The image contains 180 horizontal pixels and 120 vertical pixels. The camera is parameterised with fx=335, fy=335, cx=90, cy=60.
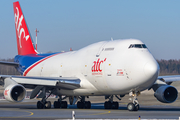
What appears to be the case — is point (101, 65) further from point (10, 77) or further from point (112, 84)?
point (10, 77)

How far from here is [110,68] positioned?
79.7 feet

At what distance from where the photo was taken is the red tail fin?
37.3 m

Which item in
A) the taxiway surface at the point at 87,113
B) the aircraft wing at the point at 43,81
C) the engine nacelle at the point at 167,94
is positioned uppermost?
the aircraft wing at the point at 43,81

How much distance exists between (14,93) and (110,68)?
299 inches

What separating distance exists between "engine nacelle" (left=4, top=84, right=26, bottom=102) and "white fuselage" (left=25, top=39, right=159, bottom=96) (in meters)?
4.16

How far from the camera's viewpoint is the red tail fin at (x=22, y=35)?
37344mm

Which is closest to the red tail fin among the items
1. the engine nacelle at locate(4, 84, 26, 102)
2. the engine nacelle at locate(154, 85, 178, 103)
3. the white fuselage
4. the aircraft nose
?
the white fuselage

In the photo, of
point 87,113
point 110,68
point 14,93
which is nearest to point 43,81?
point 14,93

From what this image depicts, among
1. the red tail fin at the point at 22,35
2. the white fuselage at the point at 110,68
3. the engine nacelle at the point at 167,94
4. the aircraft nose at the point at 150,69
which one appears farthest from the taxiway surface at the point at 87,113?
the red tail fin at the point at 22,35

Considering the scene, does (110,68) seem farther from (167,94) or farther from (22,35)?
(22,35)

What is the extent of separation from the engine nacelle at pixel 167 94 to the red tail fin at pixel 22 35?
1581 cm

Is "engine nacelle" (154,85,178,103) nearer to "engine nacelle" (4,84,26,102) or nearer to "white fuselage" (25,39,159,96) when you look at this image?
"white fuselage" (25,39,159,96)

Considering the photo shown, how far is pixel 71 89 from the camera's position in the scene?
1085 inches

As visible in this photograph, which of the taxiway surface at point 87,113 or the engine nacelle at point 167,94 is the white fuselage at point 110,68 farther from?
the engine nacelle at point 167,94
